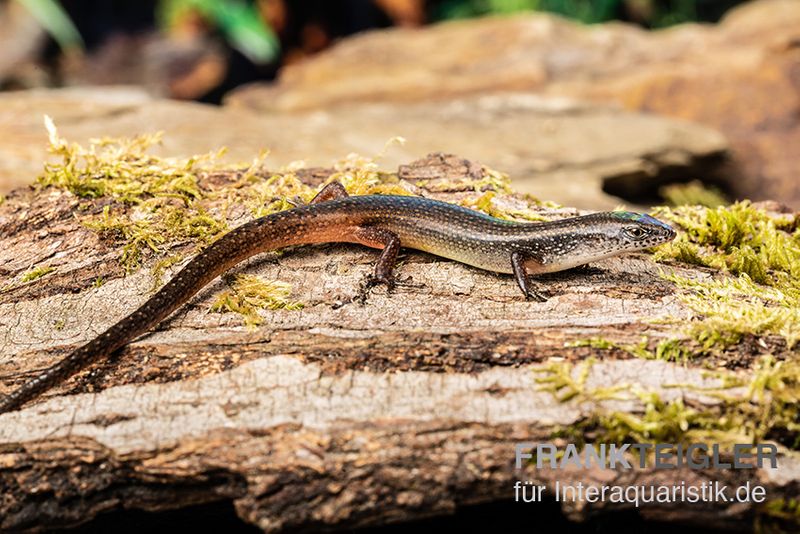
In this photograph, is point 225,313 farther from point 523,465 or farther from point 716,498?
point 716,498

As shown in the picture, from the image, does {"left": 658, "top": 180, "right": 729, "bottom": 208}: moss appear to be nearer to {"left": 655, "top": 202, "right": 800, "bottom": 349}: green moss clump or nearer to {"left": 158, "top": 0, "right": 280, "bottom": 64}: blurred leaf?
{"left": 655, "top": 202, "right": 800, "bottom": 349}: green moss clump

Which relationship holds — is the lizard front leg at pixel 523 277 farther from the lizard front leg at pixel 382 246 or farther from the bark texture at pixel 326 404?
the lizard front leg at pixel 382 246

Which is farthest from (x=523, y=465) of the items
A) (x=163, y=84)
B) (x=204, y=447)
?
(x=163, y=84)

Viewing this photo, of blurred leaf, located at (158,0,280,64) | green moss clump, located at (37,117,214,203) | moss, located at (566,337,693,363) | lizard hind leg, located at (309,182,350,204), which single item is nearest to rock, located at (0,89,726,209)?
green moss clump, located at (37,117,214,203)

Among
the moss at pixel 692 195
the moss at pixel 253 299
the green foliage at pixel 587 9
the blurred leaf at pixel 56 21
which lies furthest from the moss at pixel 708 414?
the blurred leaf at pixel 56 21

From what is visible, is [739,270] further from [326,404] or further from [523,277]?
[326,404]

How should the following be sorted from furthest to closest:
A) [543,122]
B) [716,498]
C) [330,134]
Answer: [543,122], [330,134], [716,498]
